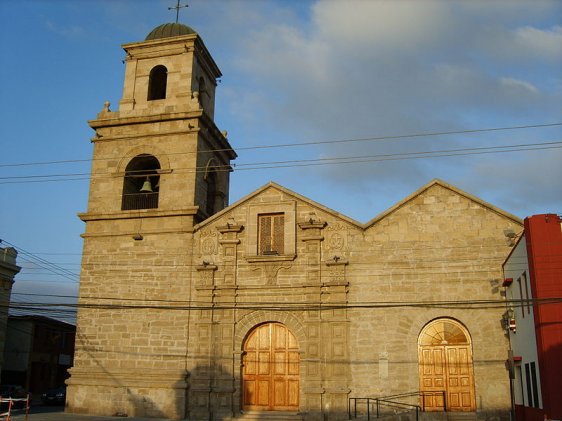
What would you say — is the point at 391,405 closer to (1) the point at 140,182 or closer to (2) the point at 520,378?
(2) the point at 520,378

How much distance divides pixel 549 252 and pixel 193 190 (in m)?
13.3

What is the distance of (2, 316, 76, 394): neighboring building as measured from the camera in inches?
1549

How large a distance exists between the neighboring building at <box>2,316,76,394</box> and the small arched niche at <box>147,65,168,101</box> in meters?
21.3

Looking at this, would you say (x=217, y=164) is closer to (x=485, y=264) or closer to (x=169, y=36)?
(x=169, y=36)

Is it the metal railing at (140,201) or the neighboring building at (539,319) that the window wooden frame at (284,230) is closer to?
the metal railing at (140,201)

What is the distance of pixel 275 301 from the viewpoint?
21875mm

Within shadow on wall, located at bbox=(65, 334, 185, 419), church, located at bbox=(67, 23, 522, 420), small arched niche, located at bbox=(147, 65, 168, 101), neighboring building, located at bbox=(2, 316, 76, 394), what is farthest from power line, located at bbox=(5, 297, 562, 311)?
neighboring building, located at bbox=(2, 316, 76, 394)

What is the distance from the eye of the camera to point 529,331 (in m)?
17.1

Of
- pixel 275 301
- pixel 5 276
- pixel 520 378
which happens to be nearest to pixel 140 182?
Result: pixel 275 301

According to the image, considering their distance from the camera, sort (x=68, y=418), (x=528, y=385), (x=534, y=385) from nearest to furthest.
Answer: (x=534, y=385) → (x=528, y=385) → (x=68, y=418)

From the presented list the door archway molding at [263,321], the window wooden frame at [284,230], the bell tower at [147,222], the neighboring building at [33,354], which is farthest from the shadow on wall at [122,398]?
the neighboring building at [33,354]

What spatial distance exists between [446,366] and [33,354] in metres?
30.1

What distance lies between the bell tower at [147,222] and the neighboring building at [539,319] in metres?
11.4

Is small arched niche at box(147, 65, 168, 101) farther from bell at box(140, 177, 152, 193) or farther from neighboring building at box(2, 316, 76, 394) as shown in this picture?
neighboring building at box(2, 316, 76, 394)
